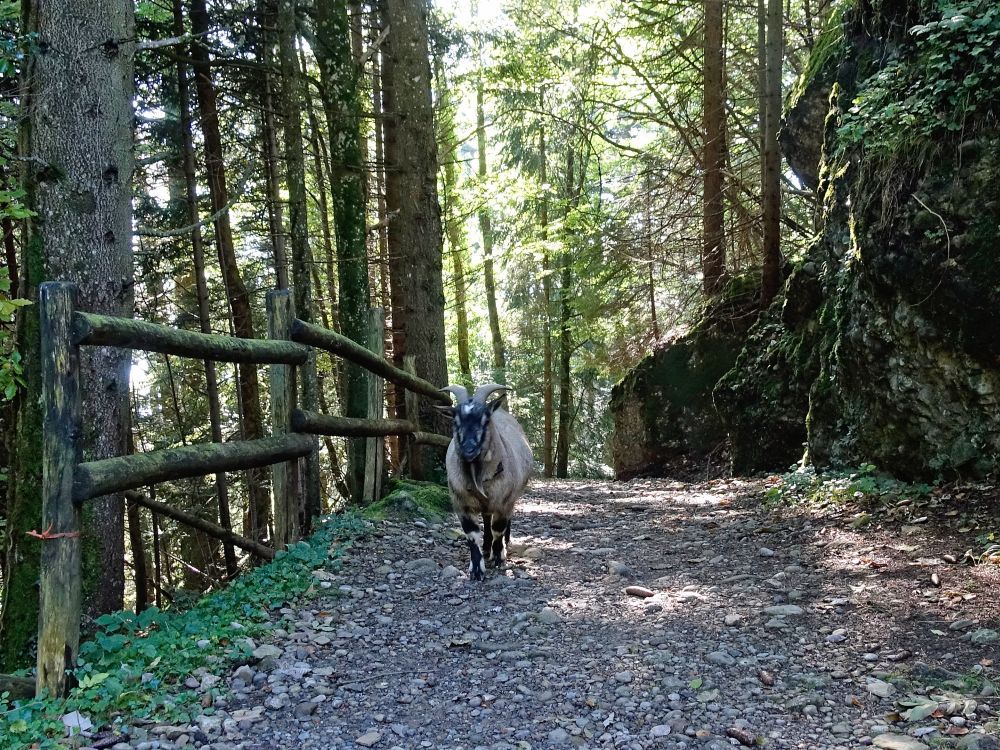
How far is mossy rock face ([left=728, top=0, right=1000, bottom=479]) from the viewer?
6207 mm

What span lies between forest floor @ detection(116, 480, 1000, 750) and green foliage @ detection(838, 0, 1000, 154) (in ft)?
11.5

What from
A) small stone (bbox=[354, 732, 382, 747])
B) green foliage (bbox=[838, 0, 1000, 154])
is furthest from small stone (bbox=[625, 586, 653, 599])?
green foliage (bbox=[838, 0, 1000, 154])

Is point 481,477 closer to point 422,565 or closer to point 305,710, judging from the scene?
point 422,565

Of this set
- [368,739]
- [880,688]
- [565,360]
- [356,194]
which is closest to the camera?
[368,739]

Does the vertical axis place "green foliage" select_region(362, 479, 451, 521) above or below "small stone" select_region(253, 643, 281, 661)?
above

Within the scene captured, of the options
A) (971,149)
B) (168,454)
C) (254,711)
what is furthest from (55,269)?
(971,149)

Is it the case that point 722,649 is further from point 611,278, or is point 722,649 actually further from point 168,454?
point 611,278

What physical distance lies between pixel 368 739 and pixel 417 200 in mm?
7781

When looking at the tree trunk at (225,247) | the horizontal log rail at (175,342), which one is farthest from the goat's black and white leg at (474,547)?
the tree trunk at (225,247)

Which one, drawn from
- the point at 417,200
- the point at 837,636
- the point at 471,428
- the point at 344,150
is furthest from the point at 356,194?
the point at 837,636

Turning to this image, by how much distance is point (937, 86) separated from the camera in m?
6.41

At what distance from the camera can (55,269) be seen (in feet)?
15.9

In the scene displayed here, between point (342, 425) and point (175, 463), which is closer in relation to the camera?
point (175, 463)

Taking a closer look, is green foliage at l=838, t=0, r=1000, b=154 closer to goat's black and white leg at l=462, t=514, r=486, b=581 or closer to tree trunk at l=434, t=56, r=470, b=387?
goat's black and white leg at l=462, t=514, r=486, b=581
